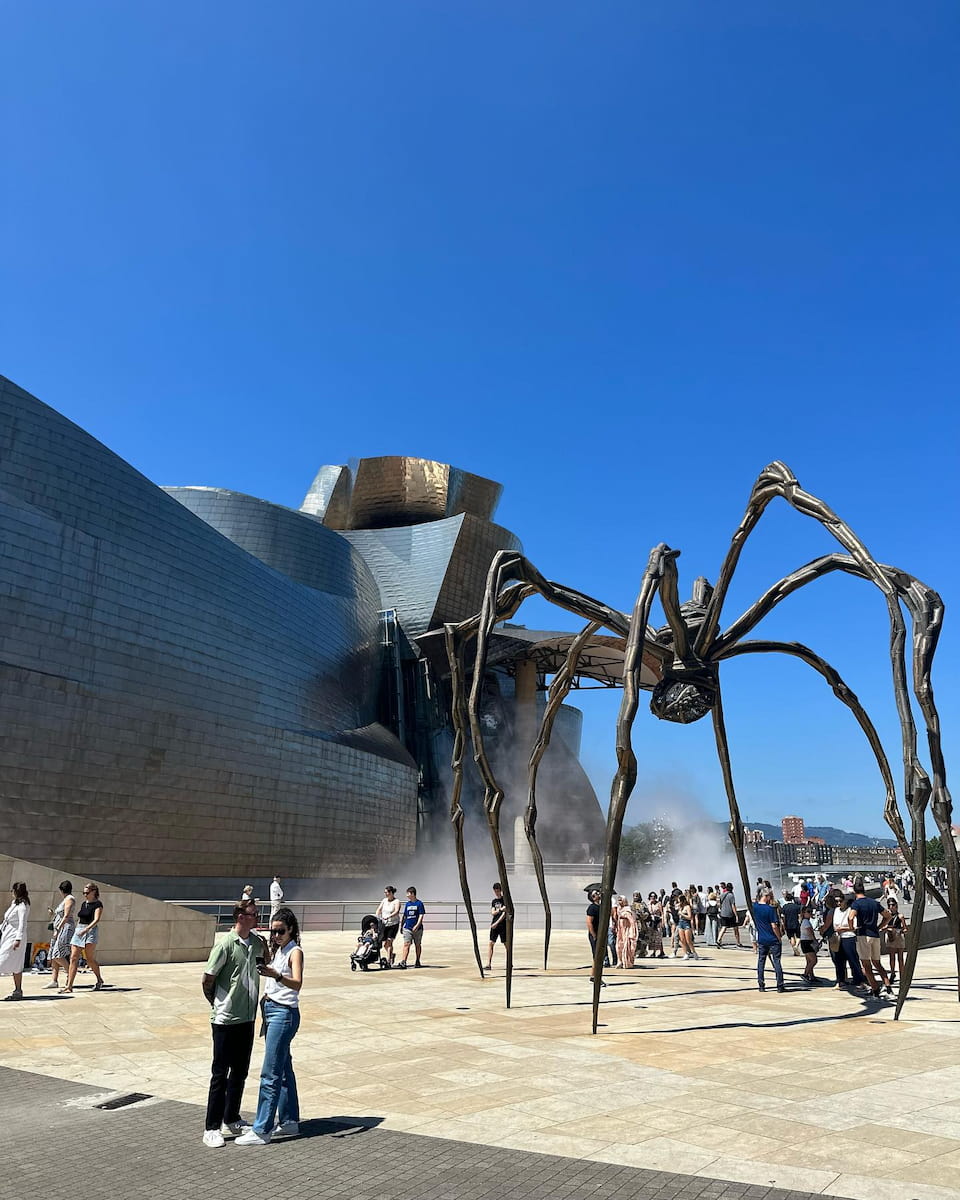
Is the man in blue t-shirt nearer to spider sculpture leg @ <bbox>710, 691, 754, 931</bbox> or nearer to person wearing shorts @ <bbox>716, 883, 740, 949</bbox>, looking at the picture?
spider sculpture leg @ <bbox>710, 691, 754, 931</bbox>

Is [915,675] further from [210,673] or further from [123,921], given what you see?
[210,673]

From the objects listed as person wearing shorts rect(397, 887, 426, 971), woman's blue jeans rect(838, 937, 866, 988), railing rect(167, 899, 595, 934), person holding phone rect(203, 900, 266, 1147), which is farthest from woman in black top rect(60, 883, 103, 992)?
railing rect(167, 899, 595, 934)

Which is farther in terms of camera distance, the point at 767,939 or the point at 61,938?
the point at 61,938

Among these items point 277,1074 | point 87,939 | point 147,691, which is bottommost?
point 87,939

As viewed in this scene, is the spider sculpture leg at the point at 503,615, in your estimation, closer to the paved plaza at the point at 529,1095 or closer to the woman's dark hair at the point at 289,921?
the paved plaza at the point at 529,1095

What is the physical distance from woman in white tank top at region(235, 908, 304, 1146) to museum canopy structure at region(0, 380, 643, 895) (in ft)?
24.7

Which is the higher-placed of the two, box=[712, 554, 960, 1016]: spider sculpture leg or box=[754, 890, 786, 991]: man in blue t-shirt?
box=[712, 554, 960, 1016]: spider sculpture leg

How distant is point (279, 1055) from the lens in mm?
5234

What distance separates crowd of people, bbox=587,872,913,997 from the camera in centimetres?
1135

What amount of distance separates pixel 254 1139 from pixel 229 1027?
655mm

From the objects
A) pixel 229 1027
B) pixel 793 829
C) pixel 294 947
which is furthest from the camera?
pixel 793 829

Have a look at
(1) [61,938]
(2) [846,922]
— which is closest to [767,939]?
(2) [846,922]

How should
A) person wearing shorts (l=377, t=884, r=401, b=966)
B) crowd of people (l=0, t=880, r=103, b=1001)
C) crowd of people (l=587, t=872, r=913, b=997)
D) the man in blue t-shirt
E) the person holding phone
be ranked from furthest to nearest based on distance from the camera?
person wearing shorts (l=377, t=884, r=401, b=966) → the man in blue t-shirt → crowd of people (l=587, t=872, r=913, b=997) → crowd of people (l=0, t=880, r=103, b=1001) → the person holding phone

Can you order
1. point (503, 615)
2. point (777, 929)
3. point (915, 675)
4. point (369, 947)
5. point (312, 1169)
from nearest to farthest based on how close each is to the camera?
point (312, 1169) → point (915, 675) → point (503, 615) → point (777, 929) → point (369, 947)
